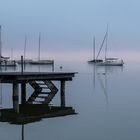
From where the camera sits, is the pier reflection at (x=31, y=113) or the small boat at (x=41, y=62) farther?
the small boat at (x=41, y=62)

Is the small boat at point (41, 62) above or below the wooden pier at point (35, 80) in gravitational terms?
above

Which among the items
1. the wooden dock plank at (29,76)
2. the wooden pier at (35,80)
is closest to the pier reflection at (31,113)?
the wooden pier at (35,80)

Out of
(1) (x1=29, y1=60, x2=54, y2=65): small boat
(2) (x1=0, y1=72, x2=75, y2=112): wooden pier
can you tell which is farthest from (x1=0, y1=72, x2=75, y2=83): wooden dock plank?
(1) (x1=29, y1=60, x2=54, y2=65): small boat

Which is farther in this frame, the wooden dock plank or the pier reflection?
the wooden dock plank

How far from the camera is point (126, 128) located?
88.7 feet

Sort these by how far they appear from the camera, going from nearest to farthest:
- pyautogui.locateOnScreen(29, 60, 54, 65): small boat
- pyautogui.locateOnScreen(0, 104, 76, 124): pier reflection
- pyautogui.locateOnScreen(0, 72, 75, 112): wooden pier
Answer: pyautogui.locateOnScreen(0, 104, 76, 124): pier reflection → pyautogui.locateOnScreen(0, 72, 75, 112): wooden pier → pyautogui.locateOnScreen(29, 60, 54, 65): small boat

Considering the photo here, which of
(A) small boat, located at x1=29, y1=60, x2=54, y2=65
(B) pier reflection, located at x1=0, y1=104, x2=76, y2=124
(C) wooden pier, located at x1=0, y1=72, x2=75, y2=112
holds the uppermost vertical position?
(A) small boat, located at x1=29, y1=60, x2=54, y2=65

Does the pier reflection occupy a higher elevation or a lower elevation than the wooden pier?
lower

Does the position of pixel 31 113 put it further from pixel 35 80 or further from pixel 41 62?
pixel 41 62

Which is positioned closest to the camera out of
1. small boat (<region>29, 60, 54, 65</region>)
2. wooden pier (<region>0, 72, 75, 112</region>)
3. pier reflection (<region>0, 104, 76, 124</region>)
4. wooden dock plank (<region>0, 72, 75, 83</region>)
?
pier reflection (<region>0, 104, 76, 124</region>)

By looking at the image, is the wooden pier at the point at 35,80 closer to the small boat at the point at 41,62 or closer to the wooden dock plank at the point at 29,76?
the wooden dock plank at the point at 29,76

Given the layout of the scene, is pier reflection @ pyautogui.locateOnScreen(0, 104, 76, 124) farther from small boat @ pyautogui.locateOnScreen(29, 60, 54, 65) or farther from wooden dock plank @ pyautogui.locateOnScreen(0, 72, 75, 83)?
small boat @ pyautogui.locateOnScreen(29, 60, 54, 65)

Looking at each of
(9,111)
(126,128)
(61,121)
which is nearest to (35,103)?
(9,111)

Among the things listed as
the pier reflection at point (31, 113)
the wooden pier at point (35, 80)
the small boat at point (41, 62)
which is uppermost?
the small boat at point (41, 62)
